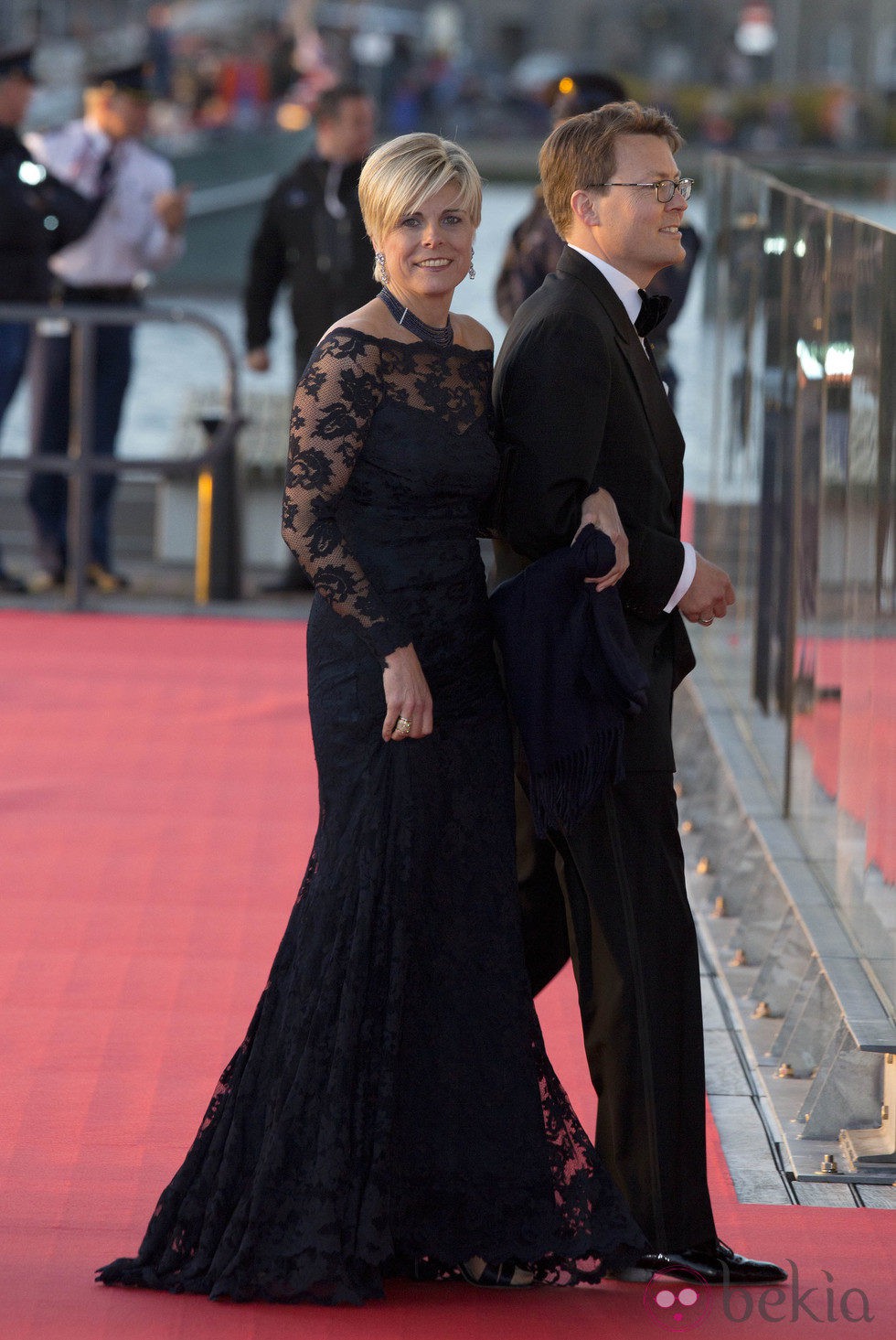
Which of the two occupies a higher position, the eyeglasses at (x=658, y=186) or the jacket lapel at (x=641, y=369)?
the eyeglasses at (x=658, y=186)

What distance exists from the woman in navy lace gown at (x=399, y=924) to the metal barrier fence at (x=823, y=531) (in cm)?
81

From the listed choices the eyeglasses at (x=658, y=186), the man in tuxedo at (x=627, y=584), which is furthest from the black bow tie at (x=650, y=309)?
the eyeglasses at (x=658, y=186)

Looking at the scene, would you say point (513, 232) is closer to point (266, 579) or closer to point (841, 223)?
point (841, 223)

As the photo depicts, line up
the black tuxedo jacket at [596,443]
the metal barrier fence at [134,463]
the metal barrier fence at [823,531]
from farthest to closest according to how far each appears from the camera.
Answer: the metal barrier fence at [134,463]
the metal barrier fence at [823,531]
the black tuxedo jacket at [596,443]

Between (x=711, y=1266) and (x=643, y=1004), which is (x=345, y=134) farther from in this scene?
(x=711, y=1266)

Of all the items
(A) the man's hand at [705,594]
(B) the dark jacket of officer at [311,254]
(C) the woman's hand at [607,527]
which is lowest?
(A) the man's hand at [705,594]

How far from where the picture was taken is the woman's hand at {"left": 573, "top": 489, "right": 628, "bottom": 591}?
3.23 meters

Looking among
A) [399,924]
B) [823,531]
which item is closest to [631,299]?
[399,924]

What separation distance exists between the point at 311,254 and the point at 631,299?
19.3 ft

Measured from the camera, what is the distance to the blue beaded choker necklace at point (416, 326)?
322 centimetres

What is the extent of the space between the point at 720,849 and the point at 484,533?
8.19 feet

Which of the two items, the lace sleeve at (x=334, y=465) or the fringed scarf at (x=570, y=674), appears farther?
the fringed scarf at (x=570, y=674)

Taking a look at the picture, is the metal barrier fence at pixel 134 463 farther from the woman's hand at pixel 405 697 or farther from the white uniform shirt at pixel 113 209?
the woman's hand at pixel 405 697

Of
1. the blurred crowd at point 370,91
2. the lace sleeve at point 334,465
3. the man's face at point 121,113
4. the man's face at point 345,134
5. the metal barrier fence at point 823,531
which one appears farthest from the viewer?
the blurred crowd at point 370,91
